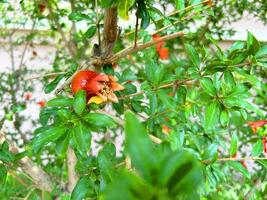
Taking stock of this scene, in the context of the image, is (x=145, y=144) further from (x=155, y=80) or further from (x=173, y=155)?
(x=155, y=80)

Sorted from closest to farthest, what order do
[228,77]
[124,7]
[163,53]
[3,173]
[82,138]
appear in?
[124,7] < [82,138] < [228,77] < [3,173] < [163,53]

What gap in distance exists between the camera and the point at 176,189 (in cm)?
27

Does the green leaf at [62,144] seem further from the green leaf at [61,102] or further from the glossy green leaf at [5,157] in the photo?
the glossy green leaf at [5,157]

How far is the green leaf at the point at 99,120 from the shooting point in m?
0.77

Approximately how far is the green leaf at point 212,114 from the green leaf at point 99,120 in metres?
0.22

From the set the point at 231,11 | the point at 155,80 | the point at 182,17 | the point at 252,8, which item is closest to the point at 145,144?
the point at 155,80

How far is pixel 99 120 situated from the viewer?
30.6 inches

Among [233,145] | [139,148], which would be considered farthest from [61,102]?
[139,148]

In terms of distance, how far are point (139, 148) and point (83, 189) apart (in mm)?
606

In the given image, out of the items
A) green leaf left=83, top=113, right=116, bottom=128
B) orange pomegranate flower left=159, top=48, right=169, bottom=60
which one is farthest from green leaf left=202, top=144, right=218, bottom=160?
orange pomegranate flower left=159, top=48, right=169, bottom=60

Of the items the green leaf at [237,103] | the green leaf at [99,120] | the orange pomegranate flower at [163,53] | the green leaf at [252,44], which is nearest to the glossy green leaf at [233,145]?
the green leaf at [237,103]

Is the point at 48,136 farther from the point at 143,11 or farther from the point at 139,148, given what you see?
the point at 139,148

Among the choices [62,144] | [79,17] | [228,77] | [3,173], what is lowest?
[3,173]

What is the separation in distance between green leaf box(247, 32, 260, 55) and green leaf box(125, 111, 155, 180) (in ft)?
1.98
